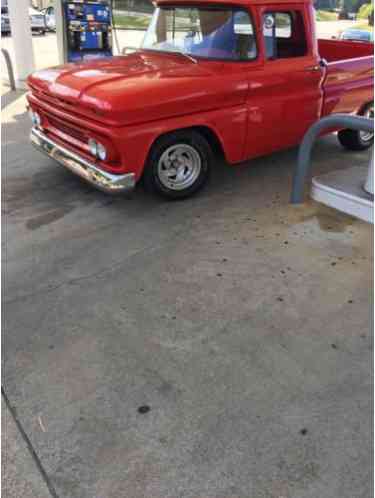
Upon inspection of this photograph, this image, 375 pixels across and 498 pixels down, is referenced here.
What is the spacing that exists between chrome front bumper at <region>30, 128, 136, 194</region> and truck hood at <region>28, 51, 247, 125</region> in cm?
46

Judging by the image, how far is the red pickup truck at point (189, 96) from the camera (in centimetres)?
385

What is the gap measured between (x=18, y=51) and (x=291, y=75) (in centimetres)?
657

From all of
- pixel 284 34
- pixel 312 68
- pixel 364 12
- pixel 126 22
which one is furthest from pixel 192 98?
pixel 364 12

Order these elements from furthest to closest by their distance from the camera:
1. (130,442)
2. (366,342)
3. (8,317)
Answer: (8,317) → (366,342) → (130,442)

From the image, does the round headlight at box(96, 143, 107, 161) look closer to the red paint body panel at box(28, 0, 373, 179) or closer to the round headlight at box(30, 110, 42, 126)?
the red paint body panel at box(28, 0, 373, 179)

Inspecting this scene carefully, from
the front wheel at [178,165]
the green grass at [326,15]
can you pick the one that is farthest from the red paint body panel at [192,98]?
the green grass at [326,15]

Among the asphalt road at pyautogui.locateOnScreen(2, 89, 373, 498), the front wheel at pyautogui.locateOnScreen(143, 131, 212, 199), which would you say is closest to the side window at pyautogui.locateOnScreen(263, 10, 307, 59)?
the front wheel at pyautogui.locateOnScreen(143, 131, 212, 199)

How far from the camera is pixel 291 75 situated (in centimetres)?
464

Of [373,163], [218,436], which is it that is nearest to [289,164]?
[373,163]

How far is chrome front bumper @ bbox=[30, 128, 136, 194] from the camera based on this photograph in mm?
3871

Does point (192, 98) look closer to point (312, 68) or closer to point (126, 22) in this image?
point (312, 68)

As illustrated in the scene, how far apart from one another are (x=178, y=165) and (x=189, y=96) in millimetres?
680

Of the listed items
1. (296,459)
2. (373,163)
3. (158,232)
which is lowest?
(296,459)

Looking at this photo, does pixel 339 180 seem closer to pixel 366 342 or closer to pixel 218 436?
pixel 366 342
